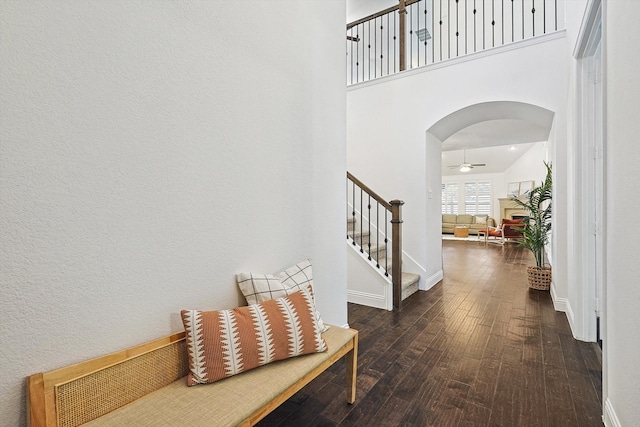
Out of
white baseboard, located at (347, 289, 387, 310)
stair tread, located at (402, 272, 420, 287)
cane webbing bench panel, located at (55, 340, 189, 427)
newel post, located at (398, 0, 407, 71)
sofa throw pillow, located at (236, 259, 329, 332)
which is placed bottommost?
white baseboard, located at (347, 289, 387, 310)

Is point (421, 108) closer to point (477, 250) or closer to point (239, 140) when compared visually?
point (239, 140)

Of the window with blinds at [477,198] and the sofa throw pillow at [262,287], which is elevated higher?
the window with blinds at [477,198]

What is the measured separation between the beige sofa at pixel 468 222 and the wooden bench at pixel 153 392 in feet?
35.6

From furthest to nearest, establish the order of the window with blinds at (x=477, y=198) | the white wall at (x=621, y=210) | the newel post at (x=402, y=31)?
1. the window with blinds at (x=477, y=198)
2. the newel post at (x=402, y=31)
3. the white wall at (x=621, y=210)

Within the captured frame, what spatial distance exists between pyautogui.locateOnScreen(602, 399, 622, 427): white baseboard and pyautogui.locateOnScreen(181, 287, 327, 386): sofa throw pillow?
136 cm

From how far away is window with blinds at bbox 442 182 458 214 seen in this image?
12273 mm

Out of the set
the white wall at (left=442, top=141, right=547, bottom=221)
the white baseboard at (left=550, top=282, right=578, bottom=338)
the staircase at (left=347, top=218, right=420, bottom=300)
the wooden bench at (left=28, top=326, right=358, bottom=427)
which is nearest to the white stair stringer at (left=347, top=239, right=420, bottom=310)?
the staircase at (left=347, top=218, right=420, bottom=300)

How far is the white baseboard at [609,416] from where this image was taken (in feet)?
4.70

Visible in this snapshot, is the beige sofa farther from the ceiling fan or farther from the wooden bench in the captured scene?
the wooden bench

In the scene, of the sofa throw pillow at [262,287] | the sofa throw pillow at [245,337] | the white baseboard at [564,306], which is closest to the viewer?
the sofa throw pillow at [245,337]

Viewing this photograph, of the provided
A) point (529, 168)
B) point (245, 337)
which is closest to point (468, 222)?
point (529, 168)

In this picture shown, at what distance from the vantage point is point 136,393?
4.06 feet

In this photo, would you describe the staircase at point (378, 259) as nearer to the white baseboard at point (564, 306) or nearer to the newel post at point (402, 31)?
the white baseboard at point (564, 306)

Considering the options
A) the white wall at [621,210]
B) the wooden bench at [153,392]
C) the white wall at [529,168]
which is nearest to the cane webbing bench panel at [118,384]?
the wooden bench at [153,392]
